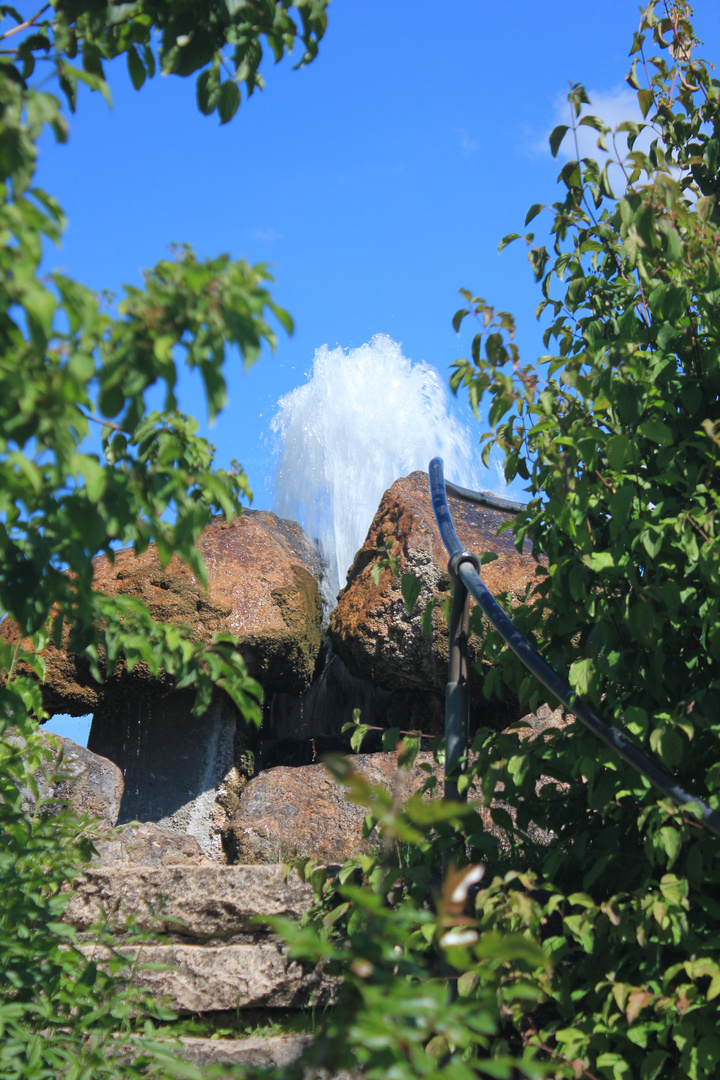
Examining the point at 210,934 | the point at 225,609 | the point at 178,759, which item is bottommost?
the point at 210,934

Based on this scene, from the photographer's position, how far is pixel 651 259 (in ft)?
7.31

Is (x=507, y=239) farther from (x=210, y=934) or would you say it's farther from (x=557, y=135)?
(x=210, y=934)

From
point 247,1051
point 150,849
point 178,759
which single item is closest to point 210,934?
point 247,1051

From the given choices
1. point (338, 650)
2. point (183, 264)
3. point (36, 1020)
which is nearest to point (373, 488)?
point (338, 650)

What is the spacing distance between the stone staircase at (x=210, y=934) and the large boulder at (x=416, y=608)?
72.1 inches

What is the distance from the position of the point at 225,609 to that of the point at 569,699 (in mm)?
3310

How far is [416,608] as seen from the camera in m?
4.59

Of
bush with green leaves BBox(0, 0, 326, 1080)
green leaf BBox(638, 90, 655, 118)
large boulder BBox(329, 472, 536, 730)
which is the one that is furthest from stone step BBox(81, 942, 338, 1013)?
green leaf BBox(638, 90, 655, 118)

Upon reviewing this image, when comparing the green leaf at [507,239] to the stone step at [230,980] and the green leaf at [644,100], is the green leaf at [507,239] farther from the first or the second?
the stone step at [230,980]

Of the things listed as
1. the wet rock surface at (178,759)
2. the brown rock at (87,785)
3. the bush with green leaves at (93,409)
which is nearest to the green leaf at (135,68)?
the bush with green leaves at (93,409)

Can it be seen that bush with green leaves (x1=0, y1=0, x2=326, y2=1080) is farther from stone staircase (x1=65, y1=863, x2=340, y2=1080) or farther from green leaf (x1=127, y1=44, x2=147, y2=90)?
stone staircase (x1=65, y1=863, x2=340, y2=1080)

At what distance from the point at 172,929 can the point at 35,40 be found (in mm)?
2759

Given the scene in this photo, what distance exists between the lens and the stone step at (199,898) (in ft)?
10.1

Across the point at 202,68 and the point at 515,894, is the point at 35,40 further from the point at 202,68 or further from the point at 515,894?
the point at 515,894
